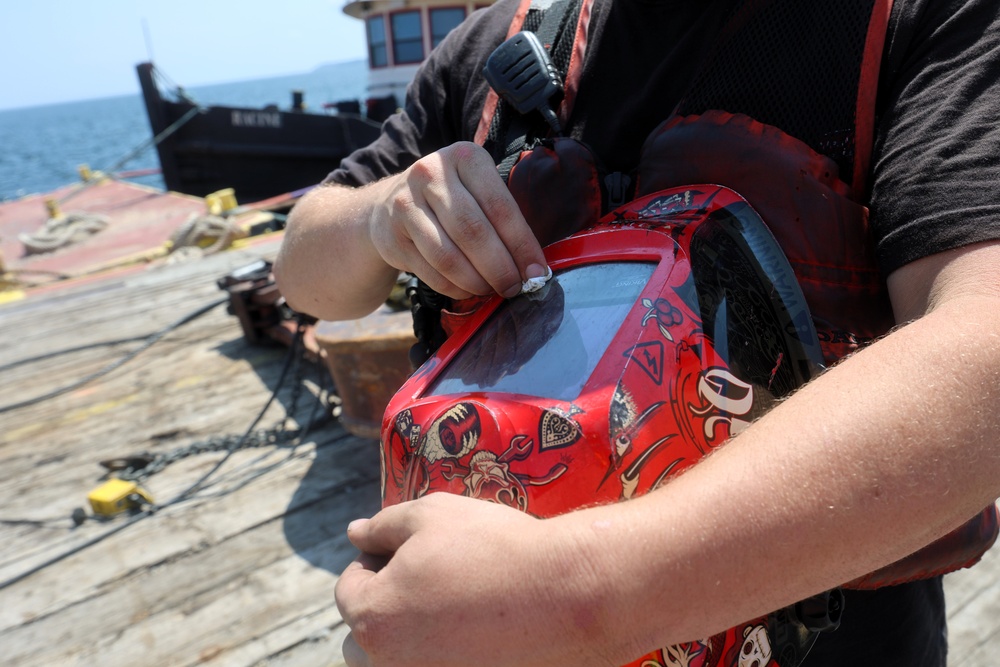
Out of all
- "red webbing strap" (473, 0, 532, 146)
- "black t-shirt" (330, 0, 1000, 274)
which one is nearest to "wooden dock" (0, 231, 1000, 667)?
"red webbing strap" (473, 0, 532, 146)

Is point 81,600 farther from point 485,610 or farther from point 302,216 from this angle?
point 485,610

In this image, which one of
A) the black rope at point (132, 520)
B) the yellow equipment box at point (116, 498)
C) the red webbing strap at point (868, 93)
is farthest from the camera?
the yellow equipment box at point (116, 498)

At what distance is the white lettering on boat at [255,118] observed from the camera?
1227 cm

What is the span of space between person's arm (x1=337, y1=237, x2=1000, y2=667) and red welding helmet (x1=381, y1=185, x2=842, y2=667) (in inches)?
2.8

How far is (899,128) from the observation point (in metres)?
0.74

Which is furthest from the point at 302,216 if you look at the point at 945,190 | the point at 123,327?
the point at 123,327

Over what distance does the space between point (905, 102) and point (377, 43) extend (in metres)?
11.0

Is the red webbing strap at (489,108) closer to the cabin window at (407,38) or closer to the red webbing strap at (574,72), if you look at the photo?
the red webbing strap at (574,72)

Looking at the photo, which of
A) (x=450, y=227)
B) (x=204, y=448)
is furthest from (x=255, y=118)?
(x=450, y=227)

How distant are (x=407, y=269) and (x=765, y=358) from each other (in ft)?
1.45

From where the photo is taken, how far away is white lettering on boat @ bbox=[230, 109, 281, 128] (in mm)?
12266

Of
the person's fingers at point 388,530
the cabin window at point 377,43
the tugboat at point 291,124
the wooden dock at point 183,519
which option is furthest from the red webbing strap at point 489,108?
the cabin window at point 377,43

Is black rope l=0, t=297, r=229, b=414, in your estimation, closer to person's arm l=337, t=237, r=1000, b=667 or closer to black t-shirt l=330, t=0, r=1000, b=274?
black t-shirt l=330, t=0, r=1000, b=274

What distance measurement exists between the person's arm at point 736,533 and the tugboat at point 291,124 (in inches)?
392
